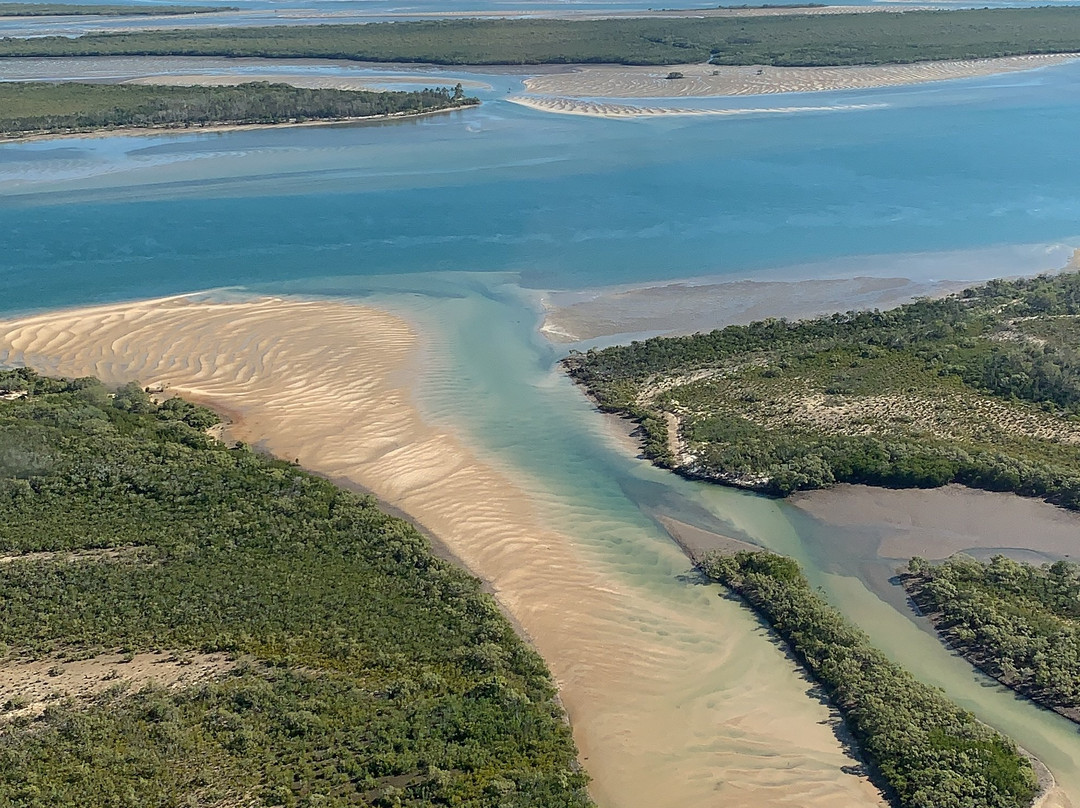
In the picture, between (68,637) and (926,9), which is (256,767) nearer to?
(68,637)

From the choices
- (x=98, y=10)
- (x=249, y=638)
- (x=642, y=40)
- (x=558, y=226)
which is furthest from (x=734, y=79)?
(x=98, y=10)

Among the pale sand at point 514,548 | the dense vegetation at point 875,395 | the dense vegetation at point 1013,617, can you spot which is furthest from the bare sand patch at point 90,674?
the dense vegetation at point 1013,617

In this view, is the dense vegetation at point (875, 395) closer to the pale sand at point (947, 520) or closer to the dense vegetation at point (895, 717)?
the pale sand at point (947, 520)

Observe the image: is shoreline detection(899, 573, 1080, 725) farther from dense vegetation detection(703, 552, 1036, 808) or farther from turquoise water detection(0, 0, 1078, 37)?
turquoise water detection(0, 0, 1078, 37)

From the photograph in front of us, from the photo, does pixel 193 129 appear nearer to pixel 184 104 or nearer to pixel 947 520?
pixel 184 104

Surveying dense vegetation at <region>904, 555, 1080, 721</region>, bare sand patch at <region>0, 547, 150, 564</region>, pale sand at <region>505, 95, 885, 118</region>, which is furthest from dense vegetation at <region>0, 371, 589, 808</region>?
pale sand at <region>505, 95, 885, 118</region>
